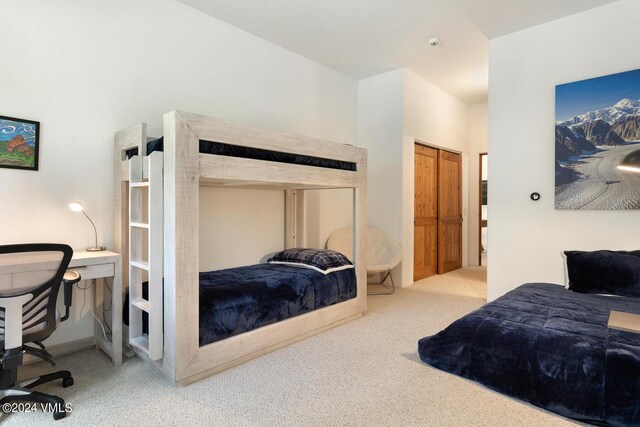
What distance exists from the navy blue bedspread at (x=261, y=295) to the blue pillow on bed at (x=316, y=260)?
0.20 ft

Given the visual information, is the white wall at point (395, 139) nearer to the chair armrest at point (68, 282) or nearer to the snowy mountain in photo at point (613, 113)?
the snowy mountain in photo at point (613, 113)

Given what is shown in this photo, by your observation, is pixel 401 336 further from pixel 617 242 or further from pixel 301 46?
pixel 301 46

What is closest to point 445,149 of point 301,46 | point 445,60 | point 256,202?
point 445,60

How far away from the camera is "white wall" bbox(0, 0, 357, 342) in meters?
2.36

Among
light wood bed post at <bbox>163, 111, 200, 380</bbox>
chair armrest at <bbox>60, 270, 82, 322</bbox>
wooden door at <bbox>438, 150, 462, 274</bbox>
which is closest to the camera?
chair armrest at <bbox>60, 270, 82, 322</bbox>

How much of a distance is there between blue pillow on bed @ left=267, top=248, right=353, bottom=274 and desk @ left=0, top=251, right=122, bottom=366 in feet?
4.83

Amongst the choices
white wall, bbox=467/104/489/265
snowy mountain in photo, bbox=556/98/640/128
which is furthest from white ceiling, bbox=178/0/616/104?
white wall, bbox=467/104/489/265

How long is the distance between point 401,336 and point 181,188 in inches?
80.4

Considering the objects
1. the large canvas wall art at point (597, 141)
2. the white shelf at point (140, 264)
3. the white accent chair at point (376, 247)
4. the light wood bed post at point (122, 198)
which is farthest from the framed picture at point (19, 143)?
the large canvas wall art at point (597, 141)

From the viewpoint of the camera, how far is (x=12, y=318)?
166 cm

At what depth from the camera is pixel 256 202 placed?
12.3ft

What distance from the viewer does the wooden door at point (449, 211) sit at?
219 inches

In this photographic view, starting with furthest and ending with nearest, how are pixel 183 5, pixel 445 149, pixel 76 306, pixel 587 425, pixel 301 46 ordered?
pixel 445 149 < pixel 301 46 < pixel 183 5 < pixel 76 306 < pixel 587 425

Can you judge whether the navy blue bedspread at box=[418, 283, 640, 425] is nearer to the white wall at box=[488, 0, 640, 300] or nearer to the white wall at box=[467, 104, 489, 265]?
the white wall at box=[488, 0, 640, 300]
